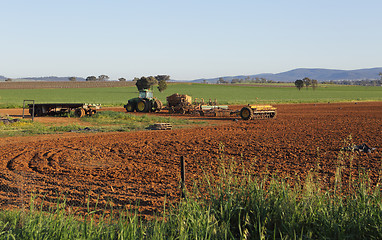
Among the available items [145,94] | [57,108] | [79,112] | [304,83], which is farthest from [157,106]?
[304,83]

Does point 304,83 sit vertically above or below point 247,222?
above

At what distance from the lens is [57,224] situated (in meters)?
5.57

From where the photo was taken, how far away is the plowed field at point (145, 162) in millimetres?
8961

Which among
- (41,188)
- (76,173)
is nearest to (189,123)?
(76,173)

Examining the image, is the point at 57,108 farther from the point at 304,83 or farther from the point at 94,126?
the point at 304,83

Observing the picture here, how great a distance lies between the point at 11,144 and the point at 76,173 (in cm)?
716

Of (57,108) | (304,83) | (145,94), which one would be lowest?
(57,108)

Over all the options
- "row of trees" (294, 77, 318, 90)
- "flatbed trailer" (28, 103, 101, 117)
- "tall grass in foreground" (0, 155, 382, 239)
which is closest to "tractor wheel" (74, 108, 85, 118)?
"flatbed trailer" (28, 103, 101, 117)

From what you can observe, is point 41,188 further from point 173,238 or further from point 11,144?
point 11,144

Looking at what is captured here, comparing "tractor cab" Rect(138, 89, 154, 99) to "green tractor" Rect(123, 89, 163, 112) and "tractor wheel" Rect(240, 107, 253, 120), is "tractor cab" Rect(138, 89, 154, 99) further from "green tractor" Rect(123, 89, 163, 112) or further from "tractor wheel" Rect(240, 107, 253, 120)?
"tractor wheel" Rect(240, 107, 253, 120)

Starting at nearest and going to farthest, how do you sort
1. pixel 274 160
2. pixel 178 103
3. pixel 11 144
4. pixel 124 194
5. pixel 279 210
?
pixel 279 210
pixel 124 194
pixel 274 160
pixel 11 144
pixel 178 103

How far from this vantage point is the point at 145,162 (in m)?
12.8

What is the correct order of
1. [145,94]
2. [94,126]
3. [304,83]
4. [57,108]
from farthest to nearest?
[304,83] < [145,94] < [57,108] < [94,126]

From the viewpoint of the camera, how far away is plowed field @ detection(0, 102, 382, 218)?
8.96 m
